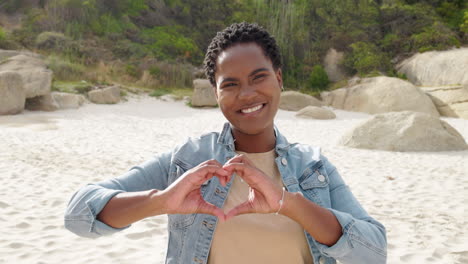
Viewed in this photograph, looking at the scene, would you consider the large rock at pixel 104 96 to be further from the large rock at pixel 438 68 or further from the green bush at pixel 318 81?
the large rock at pixel 438 68

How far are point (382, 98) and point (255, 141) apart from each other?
14059mm

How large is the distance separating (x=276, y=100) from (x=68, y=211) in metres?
0.88

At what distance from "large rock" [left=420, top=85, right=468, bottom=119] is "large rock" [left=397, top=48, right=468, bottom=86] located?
408 mm

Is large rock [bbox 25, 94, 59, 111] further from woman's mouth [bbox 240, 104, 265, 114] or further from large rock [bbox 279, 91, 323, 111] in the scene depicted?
woman's mouth [bbox 240, 104, 265, 114]

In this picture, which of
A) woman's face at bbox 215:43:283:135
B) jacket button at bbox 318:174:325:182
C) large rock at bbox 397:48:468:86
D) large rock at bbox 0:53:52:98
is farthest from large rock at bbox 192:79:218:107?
jacket button at bbox 318:174:325:182

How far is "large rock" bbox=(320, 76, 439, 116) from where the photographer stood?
13789mm

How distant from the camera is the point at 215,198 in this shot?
1.43 m

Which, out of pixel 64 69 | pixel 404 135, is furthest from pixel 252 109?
pixel 64 69

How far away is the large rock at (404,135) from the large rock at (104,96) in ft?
32.5

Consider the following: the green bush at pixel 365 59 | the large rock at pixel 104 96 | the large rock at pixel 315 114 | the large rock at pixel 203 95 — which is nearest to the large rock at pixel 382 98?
the large rock at pixel 315 114

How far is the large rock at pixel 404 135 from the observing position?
774 cm

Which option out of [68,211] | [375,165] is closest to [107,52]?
[375,165]

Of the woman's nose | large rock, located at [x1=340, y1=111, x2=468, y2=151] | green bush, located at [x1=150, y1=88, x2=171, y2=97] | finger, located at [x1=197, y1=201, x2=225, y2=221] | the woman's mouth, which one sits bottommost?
green bush, located at [x1=150, y1=88, x2=171, y2=97]

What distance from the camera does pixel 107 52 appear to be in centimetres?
2155
